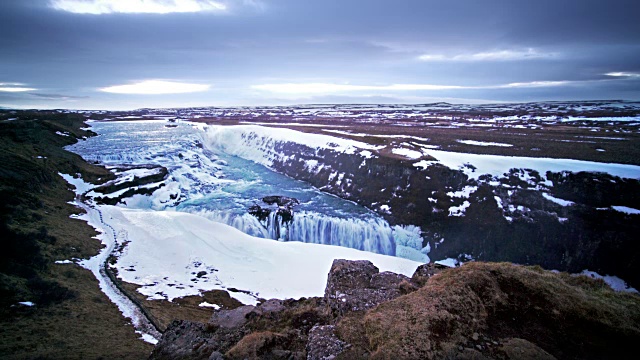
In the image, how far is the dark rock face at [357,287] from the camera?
31.3ft

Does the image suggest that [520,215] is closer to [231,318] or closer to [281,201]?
[281,201]

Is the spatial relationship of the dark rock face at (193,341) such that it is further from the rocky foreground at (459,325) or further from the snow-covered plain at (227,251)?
the snow-covered plain at (227,251)

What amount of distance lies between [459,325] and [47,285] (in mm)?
19594

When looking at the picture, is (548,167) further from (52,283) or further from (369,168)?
(52,283)

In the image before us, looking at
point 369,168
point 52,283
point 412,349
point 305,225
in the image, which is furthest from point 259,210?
point 412,349

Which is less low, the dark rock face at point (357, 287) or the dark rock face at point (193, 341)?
the dark rock face at point (357, 287)

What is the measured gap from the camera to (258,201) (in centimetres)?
3797

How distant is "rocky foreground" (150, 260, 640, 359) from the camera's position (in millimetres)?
6992

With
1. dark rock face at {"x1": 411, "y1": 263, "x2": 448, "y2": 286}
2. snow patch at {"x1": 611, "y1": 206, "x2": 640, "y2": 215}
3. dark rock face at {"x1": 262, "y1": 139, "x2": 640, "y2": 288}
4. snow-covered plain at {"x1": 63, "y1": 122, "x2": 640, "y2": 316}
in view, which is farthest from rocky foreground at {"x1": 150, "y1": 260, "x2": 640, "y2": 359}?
snow patch at {"x1": 611, "y1": 206, "x2": 640, "y2": 215}

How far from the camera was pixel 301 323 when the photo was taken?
10.0 metres

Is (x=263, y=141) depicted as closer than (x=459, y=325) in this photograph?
No

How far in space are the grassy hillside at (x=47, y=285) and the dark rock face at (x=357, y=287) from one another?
7721 millimetres

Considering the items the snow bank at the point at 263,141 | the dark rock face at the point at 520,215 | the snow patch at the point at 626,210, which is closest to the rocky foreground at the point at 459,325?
the dark rock face at the point at 520,215

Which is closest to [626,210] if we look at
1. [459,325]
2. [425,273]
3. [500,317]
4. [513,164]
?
[513,164]
